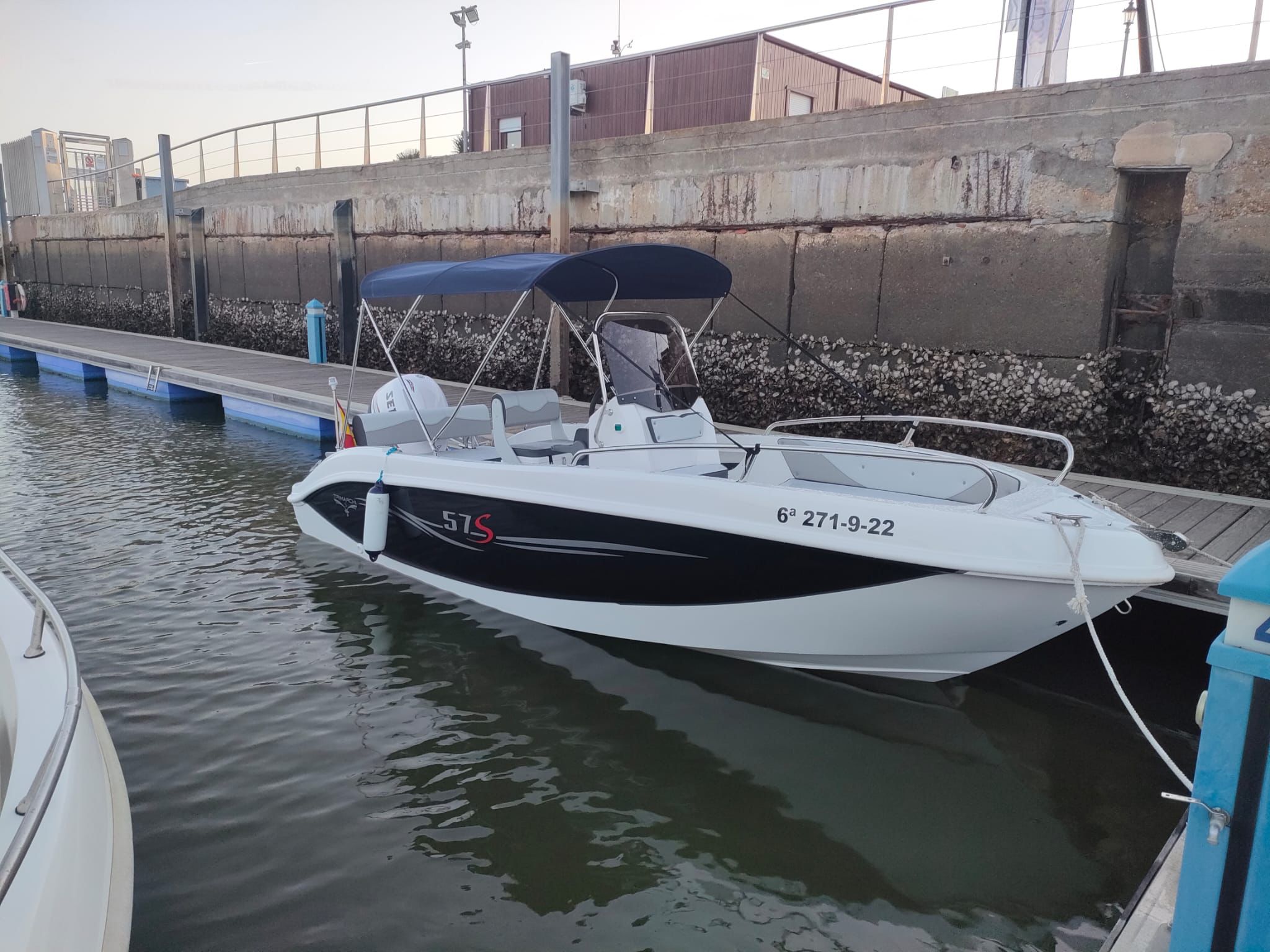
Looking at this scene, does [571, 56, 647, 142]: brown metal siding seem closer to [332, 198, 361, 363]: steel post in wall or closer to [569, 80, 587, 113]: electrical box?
[569, 80, 587, 113]: electrical box

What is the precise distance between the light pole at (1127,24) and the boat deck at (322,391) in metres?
3.18

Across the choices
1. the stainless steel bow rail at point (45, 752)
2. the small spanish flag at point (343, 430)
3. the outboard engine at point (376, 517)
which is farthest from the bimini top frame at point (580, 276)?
the stainless steel bow rail at point (45, 752)

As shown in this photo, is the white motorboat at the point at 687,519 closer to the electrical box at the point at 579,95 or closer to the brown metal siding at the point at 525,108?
the electrical box at the point at 579,95

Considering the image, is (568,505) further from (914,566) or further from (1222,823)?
(1222,823)

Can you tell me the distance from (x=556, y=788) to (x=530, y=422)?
8.78 feet

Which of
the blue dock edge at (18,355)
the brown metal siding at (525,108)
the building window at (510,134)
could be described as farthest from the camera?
the blue dock edge at (18,355)

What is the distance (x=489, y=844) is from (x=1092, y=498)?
319 cm

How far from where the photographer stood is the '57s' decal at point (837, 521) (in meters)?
3.76

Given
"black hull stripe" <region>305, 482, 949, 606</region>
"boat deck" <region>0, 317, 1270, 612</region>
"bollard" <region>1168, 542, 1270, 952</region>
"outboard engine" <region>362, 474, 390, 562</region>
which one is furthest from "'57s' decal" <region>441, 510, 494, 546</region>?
"bollard" <region>1168, 542, 1270, 952</region>

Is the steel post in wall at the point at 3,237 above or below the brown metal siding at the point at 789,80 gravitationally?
below

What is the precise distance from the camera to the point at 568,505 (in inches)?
175

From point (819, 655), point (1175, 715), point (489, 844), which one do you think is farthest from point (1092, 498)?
point (489, 844)

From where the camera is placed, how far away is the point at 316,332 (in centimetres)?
1320

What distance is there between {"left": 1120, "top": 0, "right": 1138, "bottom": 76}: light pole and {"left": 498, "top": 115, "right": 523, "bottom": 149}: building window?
944 cm
